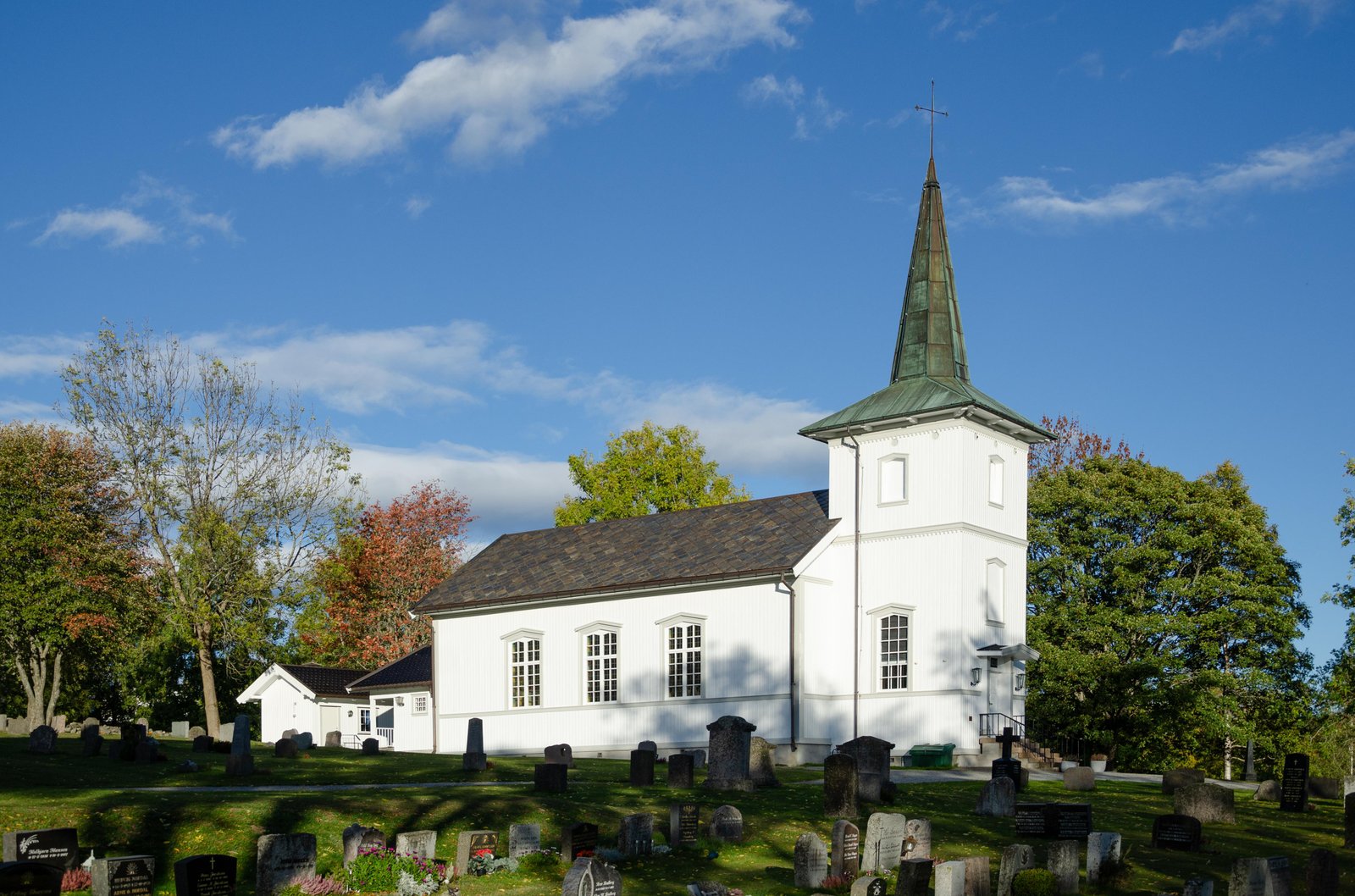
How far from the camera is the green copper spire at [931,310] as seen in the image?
131 ft

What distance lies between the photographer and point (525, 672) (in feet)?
137

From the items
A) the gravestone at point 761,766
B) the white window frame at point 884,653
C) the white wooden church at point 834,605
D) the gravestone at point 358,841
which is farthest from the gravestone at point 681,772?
the white window frame at point 884,653

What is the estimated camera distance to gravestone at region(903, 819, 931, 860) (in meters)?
19.7

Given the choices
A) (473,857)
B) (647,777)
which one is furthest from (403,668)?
(473,857)

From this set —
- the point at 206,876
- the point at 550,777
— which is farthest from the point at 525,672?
the point at 206,876

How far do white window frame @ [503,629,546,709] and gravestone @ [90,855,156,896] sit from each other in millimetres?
25028

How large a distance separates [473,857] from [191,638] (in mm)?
33577

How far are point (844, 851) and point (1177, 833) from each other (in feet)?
18.0

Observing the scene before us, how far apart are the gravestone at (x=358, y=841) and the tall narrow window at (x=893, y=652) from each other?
2009cm

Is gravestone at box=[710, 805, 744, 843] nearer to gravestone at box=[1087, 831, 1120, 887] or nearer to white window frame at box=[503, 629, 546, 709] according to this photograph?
gravestone at box=[1087, 831, 1120, 887]

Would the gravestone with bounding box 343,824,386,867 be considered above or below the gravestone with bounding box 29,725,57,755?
above

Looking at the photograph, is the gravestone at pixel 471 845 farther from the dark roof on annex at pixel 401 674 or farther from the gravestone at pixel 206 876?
the dark roof on annex at pixel 401 674

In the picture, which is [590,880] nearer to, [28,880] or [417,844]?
[417,844]

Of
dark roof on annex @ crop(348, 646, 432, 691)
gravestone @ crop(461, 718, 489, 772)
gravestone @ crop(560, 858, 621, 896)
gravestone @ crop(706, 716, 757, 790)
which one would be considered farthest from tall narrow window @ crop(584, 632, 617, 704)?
gravestone @ crop(560, 858, 621, 896)
